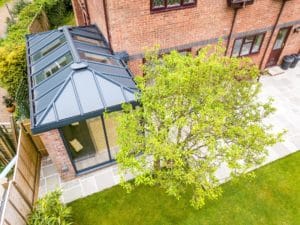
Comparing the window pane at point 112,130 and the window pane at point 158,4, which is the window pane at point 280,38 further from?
the window pane at point 112,130

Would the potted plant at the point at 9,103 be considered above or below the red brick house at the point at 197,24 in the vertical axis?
below

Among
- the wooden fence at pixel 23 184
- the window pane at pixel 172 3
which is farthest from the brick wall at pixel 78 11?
the wooden fence at pixel 23 184

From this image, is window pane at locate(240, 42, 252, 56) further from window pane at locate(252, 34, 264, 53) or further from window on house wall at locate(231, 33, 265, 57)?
window pane at locate(252, 34, 264, 53)

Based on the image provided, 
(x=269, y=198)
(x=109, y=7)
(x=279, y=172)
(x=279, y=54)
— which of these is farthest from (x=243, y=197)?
(x=279, y=54)

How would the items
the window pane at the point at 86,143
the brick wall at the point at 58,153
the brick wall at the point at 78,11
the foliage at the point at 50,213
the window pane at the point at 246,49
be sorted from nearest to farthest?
the foliage at the point at 50,213, the brick wall at the point at 58,153, the window pane at the point at 86,143, the window pane at the point at 246,49, the brick wall at the point at 78,11

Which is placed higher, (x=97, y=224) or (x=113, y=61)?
(x=113, y=61)

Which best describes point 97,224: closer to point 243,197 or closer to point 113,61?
point 243,197
